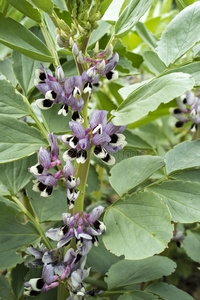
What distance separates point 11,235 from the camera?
0.87m

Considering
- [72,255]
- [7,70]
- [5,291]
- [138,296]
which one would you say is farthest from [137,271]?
[7,70]

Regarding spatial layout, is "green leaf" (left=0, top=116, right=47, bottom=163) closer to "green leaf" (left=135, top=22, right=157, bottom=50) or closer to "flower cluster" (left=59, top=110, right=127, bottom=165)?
"flower cluster" (left=59, top=110, right=127, bottom=165)

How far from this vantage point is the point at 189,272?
150cm

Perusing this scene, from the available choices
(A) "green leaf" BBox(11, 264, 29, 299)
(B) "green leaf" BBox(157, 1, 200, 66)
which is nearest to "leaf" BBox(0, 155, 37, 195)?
(A) "green leaf" BBox(11, 264, 29, 299)

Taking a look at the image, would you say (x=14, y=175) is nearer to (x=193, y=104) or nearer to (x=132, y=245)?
(x=132, y=245)

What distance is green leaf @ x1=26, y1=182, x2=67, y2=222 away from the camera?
3.18 feet

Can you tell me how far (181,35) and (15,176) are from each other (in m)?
0.52

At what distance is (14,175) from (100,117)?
1.08 feet

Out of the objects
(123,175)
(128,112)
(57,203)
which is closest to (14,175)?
(57,203)

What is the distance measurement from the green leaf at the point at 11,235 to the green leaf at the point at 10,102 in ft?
0.71

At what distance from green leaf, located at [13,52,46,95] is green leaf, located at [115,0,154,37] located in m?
0.30

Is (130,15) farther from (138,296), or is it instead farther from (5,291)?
(5,291)

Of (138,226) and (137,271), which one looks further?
(137,271)

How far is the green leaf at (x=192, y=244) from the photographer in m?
1.04
